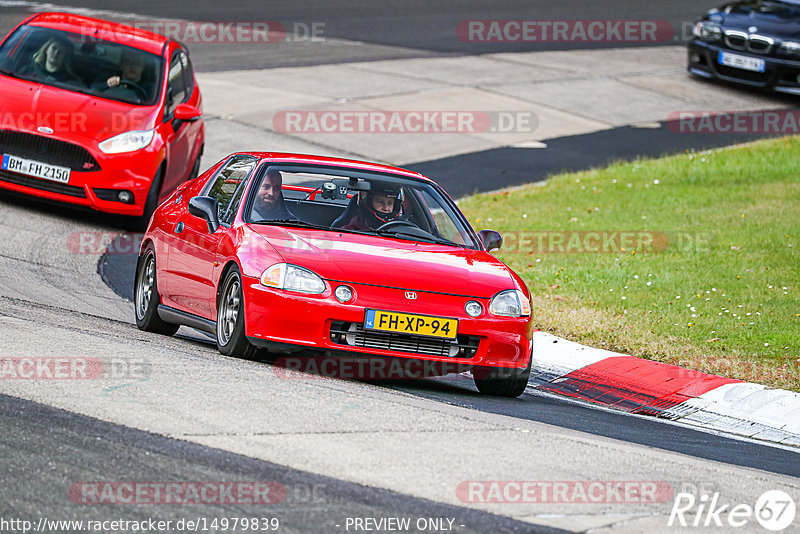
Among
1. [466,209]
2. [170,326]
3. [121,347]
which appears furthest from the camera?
[466,209]

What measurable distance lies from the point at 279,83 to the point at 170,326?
12817 millimetres

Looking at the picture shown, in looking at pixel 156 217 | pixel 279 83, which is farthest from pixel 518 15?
pixel 156 217

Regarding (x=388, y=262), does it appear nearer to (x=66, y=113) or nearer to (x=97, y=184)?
(x=97, y=184)

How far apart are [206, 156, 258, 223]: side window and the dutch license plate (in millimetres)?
3859

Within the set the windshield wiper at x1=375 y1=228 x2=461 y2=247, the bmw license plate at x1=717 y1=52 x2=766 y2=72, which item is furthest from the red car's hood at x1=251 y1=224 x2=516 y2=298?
the bmw license plate at x1=717 y1=52 x2=766 y2=72

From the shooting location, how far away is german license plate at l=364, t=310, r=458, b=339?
766 centimetres

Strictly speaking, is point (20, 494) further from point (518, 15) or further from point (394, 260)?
point (518, 15)

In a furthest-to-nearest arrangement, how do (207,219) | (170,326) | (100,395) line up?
(170,326)
(207,219)
(100,395)

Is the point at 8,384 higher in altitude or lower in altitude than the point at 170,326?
higher

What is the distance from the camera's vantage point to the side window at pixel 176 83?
1410cm

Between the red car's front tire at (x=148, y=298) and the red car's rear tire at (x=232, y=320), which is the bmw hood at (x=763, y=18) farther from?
the red car's rear tire at (x=232, y=320)

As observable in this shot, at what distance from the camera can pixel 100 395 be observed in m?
6.41

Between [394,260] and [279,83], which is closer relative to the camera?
[394,260]

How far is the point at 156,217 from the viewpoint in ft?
32.2
